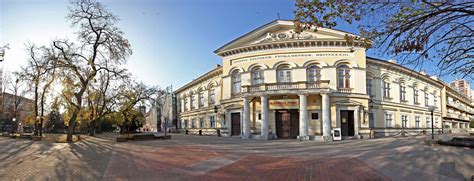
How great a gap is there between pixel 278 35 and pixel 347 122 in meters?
10.2

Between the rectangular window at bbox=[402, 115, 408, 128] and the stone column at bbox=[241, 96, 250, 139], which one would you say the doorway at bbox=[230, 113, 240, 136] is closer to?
the stone column at bbox=[241, 96, 250, 139]

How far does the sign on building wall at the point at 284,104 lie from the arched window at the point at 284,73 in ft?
7.18

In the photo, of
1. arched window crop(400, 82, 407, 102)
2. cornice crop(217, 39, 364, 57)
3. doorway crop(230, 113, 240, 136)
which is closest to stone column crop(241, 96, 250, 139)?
doorway crop(230, 113, 240, 136)

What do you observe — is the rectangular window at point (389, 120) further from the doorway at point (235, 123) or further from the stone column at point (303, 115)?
the doorway at point (235, 123)

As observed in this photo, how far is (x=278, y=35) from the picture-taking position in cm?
2562

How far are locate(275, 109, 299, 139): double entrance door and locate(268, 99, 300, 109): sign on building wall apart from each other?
0.69 m

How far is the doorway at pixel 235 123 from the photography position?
89.6 feet

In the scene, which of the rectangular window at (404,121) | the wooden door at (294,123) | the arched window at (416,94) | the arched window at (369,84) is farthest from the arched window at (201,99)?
the arched window at (416,94)

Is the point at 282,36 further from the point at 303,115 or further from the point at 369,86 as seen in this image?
the point at 369,86

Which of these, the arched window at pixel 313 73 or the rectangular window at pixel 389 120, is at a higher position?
the arched window at pixel 313 73

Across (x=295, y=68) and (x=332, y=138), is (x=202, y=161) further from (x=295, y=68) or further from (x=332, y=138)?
(x=295, y=68)

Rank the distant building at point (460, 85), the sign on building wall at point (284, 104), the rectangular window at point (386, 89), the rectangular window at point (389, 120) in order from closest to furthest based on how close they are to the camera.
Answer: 1. the distant building at point (460, 85)
2. the sign on building wall at point (284, 104)
3. the rectangular window at point (389, 120)
4. the rectangular window at point (386, 89)

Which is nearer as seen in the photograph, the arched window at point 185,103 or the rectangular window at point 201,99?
the rectangular window at point 201,99

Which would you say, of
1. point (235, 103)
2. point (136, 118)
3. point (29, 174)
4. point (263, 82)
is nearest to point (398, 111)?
point (263, 82)
